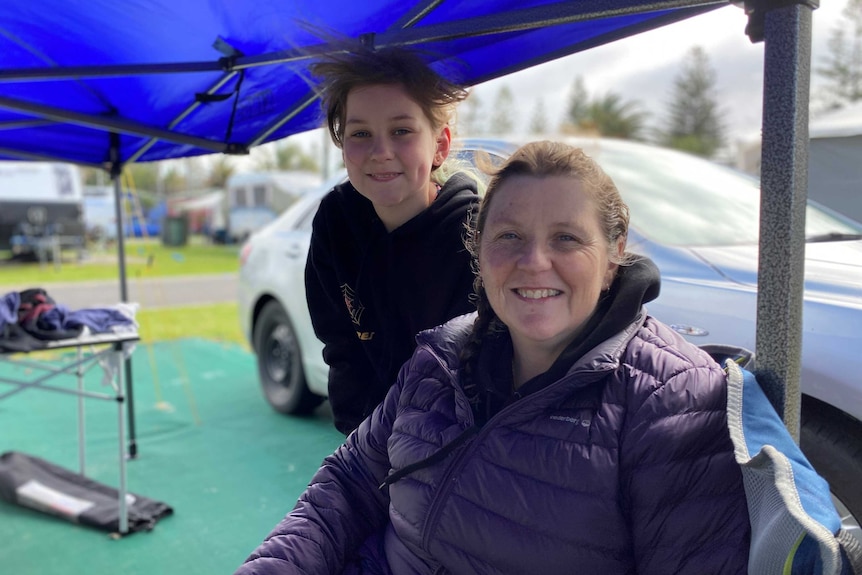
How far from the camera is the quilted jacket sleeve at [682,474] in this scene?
3.51ft

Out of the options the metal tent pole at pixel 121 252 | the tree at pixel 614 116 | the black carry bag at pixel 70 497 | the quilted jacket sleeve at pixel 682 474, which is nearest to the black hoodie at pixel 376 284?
the quilted jacket sleeve at pixel 682 474

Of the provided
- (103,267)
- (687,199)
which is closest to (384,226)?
(687,199)

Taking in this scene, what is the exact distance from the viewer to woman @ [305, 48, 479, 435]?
169 cm

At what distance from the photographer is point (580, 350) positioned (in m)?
1.28

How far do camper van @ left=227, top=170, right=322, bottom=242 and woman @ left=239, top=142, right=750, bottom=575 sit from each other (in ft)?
81.2

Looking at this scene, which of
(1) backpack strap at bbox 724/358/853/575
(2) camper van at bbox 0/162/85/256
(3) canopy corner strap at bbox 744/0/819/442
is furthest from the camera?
(2) camper van at bbox 0/162/85/256

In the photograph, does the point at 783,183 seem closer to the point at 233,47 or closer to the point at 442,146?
the point at 442,146

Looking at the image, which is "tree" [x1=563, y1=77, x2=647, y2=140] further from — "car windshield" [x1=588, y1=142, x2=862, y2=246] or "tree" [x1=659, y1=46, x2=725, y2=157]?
"car windshield" [x1=588, y1=142, x2=862, y2=246]

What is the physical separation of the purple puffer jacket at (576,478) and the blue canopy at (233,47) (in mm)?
659

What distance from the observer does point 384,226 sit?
185cm

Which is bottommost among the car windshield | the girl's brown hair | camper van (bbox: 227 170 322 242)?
the car windshield

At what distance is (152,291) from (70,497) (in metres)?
10.2

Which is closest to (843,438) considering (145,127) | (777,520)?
(777,520)

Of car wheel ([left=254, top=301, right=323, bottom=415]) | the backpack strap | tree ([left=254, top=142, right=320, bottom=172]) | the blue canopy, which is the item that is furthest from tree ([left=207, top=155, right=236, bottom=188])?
the backpack strap
